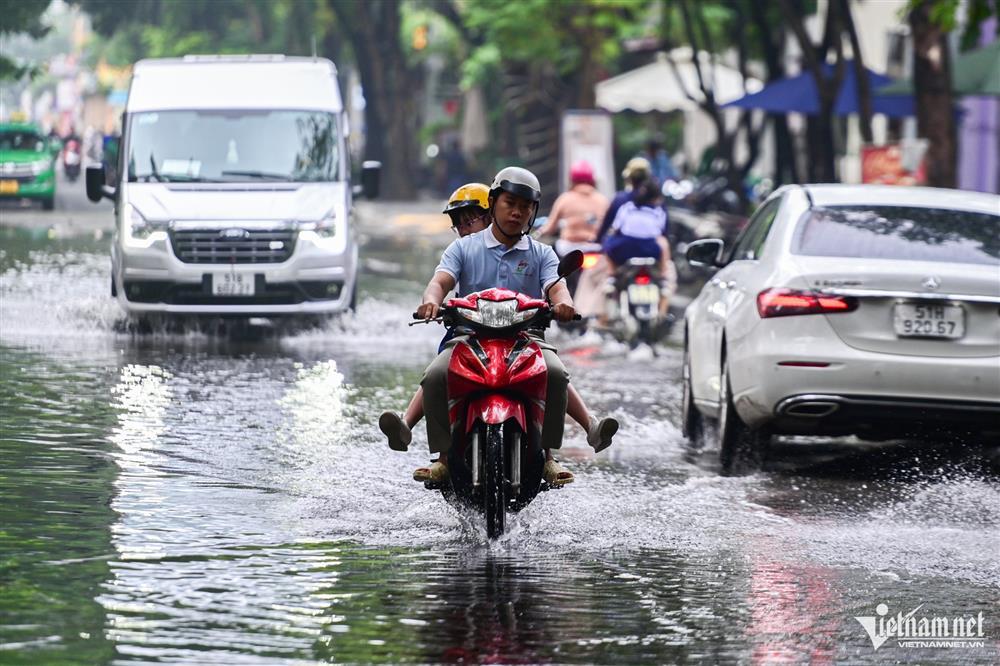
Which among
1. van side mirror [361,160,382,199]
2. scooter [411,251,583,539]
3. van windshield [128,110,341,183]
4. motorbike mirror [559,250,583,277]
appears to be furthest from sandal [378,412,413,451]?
van side mirror [361,160,382,199]

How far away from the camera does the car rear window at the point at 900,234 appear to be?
36.0 feet

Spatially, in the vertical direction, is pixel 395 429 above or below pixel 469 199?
below

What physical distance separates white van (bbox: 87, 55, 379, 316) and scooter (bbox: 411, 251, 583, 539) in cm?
971

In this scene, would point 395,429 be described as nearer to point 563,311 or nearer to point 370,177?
point 563,311

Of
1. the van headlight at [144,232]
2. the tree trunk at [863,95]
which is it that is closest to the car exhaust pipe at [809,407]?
the van headlight at [144,232]

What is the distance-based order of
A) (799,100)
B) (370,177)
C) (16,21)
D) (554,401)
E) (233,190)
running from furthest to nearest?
1. (16,21)
2. (799,100)
3. (370,177)
4. (233,190)
5. (554,401)

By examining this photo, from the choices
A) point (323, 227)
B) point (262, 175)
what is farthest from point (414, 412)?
point (262, 175)

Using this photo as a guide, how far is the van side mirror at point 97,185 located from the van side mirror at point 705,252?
7957mm

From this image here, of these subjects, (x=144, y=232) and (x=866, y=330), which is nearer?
(x=866, y=330)

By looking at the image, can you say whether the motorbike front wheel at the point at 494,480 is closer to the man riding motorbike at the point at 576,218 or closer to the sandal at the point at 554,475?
the sandal at the point at 554,475

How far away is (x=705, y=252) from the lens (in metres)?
12.6

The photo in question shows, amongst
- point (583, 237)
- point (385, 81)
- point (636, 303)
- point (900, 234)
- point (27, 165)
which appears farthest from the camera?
point (385, 81)

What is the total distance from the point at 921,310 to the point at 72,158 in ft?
182

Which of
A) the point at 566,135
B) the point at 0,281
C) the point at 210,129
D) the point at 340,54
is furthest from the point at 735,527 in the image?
the point at 340,54
